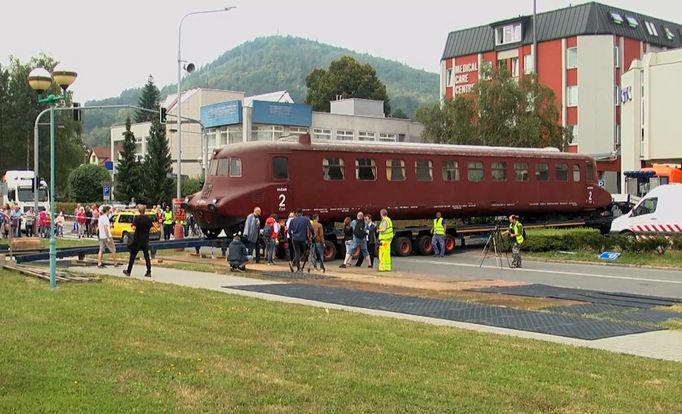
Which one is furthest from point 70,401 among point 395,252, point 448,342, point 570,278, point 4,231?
point 4,231

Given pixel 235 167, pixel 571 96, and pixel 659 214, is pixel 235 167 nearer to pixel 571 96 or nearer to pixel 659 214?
pixel 659 214

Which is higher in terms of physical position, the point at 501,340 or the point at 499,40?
the point at 499,40

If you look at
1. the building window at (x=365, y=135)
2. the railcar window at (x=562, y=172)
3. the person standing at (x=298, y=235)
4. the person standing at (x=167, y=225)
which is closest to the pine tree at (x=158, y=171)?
the building window at (x=365, y=135)

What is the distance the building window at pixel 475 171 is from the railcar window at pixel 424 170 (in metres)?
1.93

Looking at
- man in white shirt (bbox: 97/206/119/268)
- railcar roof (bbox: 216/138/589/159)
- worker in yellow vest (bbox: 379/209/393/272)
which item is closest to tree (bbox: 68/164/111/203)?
railcar roof (bbox: 216/138/589/159)

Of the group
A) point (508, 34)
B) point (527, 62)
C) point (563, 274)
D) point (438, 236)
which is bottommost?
point (563, 274)

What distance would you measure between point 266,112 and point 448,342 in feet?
202

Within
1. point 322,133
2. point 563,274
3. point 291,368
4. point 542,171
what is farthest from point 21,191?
point 291,368

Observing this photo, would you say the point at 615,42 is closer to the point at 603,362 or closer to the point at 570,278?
the point at 570,278

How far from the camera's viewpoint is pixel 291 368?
7.89m

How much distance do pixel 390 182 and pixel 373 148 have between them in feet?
4.49

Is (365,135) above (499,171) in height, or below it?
above

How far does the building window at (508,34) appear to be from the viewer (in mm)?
61094

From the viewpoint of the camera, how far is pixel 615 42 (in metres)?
56.8
